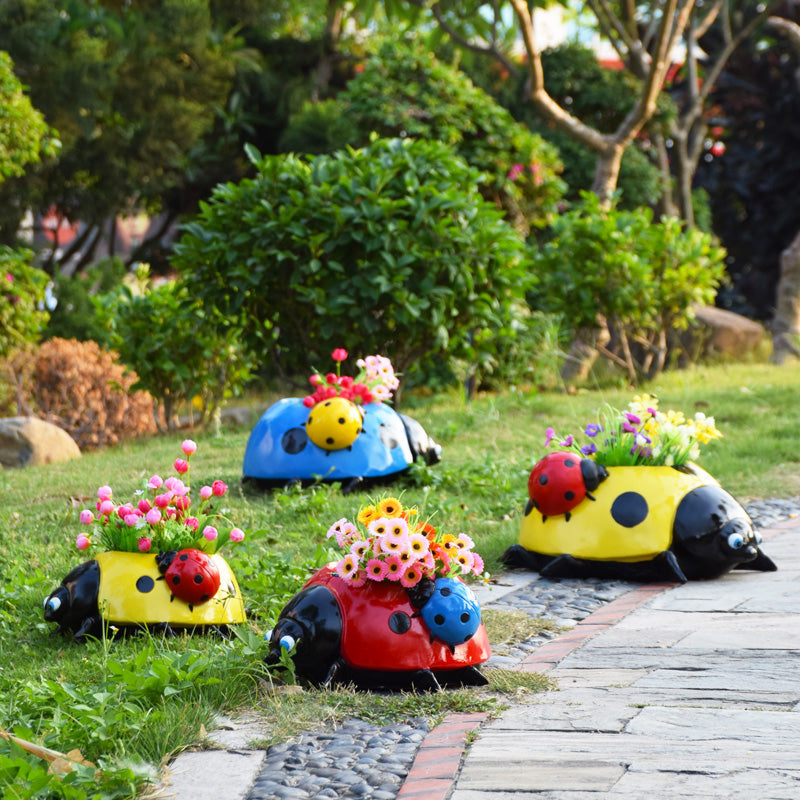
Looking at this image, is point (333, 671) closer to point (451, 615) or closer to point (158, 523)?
point (451, 615)

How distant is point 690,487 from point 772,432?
Result: 427 cm

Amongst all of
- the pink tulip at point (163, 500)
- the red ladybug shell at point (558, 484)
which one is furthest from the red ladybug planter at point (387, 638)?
the red ladybug shell at point (558, 484)

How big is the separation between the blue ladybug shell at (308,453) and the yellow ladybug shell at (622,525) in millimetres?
1736

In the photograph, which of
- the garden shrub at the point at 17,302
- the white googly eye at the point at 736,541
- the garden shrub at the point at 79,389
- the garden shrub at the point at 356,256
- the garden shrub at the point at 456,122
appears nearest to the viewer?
the white googly eye at the point at 736,541

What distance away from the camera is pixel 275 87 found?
679 inches

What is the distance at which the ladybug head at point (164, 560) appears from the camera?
414cm

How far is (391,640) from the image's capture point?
3504 mm

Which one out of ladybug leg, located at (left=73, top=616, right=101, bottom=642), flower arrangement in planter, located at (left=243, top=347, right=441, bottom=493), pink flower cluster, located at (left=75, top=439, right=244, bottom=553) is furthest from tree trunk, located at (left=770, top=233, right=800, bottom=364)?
ladybug leg, located at (left=73, top=616, right=101, bottom=642)

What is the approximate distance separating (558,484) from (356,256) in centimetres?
420

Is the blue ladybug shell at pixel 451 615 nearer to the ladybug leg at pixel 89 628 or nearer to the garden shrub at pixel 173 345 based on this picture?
the ladybug leg at pixel 89 628

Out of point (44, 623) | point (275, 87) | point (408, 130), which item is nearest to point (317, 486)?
point (44, 623)

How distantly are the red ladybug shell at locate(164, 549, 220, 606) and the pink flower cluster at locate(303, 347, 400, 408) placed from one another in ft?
8.67

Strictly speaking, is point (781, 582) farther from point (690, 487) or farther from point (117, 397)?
point (117, 397)

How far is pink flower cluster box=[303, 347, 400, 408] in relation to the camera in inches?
265
